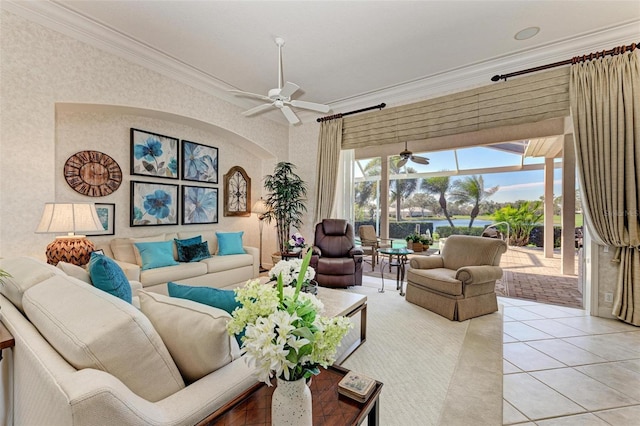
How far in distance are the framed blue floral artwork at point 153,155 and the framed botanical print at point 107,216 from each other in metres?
0.54

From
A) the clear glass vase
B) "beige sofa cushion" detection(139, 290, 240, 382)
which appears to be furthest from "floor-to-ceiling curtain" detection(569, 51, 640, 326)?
"beige sofa cushion" detection(139, 290, 240, 382)

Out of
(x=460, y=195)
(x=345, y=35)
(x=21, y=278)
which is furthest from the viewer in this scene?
(x=460, y=195)

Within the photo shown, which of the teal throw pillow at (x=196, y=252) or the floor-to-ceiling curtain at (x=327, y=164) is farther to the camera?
the floor-to-ceiling curtain at (x=327, y=164)

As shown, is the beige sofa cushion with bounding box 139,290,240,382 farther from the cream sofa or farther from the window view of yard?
the window view of yard

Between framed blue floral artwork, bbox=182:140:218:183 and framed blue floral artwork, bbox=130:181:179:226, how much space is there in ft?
1.15

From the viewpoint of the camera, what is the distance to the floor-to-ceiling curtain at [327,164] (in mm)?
4805

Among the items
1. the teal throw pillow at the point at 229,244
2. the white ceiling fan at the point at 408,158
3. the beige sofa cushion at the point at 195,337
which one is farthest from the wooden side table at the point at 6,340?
the white ceiling fan at the point at 408,158

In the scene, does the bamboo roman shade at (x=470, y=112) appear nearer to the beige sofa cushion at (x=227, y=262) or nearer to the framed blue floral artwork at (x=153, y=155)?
the beige sofa cushion at (x=227, y=262)

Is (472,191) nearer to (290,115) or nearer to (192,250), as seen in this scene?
(290,115)

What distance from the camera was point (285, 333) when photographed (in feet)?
2.40

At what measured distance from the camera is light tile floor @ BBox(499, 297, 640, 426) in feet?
5.52

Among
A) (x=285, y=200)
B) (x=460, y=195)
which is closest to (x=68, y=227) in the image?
(x=285, y=200)

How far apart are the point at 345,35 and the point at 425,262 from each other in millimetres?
2915

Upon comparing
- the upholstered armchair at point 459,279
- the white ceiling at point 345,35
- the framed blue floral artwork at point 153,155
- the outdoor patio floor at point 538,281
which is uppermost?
the white ceiling at point 345,35
